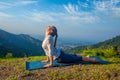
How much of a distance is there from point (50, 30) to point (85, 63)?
2.28 metres

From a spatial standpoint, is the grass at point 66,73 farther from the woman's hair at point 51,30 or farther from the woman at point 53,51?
the woman's hair at point 51,30

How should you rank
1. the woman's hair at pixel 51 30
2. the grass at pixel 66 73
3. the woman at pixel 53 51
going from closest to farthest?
the grass at pixel 66 73
the woman at pixel 53 51
the woman's hair at pixel 51 30

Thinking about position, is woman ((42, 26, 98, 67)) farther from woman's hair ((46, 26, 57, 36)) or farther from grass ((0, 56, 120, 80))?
grass ((0, 56, 120, 80))

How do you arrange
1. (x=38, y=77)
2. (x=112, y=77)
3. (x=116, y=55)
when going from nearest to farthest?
(x=112, y=77)
(x=38, y=77)
(x=116, y=55)

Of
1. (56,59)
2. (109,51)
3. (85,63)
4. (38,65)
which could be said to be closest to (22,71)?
(38,65)

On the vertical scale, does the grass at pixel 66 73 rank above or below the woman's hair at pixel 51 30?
below

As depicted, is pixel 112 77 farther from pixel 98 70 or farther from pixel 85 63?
pixel 85 63

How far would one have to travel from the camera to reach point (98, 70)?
10430 mm

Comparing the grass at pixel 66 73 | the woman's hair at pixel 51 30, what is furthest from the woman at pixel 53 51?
the grass at pixel 66 73

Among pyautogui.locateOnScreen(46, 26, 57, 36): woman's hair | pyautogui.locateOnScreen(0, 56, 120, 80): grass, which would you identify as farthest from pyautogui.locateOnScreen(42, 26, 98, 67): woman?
pyautogui.locateOnScreen(0, 56, 120, 80): grass

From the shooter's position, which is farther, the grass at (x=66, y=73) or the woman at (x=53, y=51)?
the woman at (x=53, y=51)

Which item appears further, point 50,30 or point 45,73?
point 50,30

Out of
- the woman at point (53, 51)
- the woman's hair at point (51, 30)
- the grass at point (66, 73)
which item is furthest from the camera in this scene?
the woman's hair at point (51, 30)

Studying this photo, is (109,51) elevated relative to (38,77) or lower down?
elevated
